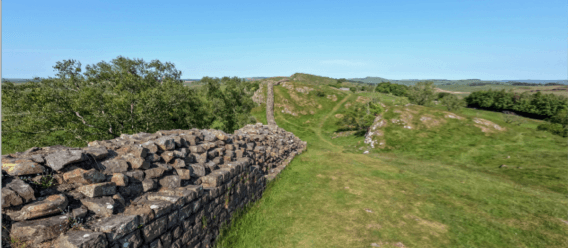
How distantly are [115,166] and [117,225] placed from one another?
2138 millimetres

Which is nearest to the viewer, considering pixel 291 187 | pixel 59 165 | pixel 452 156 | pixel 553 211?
pixel 59 165

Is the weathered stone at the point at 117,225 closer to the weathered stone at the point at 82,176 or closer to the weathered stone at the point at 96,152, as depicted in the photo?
the weathered stone at the point at 82,176

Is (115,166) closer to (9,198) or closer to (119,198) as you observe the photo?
(119,198)

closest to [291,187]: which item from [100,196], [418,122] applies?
[100,196]

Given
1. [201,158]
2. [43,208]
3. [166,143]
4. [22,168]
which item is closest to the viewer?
[43,208]

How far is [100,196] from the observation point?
21.9 feet

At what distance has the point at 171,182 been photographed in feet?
27.2

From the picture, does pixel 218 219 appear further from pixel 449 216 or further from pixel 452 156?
pixel 452 156

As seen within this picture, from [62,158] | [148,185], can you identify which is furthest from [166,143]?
[62,158]

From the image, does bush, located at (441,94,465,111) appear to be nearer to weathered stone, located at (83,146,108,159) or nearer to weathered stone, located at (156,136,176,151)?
weathered stone, located at (156,136,176,151)

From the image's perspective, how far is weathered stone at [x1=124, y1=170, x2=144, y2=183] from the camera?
24.7 ft

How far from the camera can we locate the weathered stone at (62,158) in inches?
254

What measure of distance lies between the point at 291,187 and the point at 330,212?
11.4 feet

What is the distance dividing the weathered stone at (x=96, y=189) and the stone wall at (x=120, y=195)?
0.08ft
